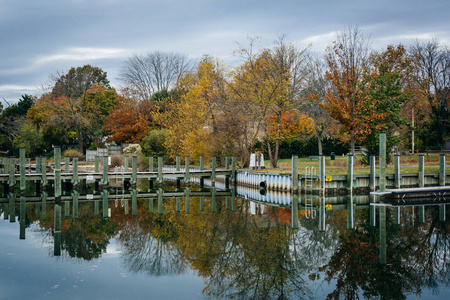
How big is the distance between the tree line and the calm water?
40.5ft

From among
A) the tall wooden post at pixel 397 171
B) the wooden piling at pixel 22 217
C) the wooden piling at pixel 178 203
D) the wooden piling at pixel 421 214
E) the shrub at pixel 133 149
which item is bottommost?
the wooden piling at pixel 22 217

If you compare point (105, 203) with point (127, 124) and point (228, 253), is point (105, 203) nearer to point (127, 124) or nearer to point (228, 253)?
point (228, 253)

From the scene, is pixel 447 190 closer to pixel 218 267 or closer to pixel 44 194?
pixel 218 267

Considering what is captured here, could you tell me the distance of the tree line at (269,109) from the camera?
1228 inches

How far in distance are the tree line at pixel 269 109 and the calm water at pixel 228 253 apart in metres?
12.4

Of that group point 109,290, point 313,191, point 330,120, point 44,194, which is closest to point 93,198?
point 44,194

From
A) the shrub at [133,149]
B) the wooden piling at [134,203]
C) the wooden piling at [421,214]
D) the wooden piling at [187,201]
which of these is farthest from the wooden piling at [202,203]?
the shrub at [133,149]

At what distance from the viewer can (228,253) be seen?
40.2ft

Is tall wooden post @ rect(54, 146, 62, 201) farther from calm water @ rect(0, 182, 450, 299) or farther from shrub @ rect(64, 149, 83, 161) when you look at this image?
shrub @ rect(64, 149, 83, 161)

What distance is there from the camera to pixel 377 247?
1251cm

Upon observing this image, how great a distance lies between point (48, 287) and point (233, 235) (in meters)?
6.39

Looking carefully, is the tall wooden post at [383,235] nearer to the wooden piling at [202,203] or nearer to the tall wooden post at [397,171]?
the tall wooden post at [397,171]

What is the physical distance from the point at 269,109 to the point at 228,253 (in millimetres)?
20677

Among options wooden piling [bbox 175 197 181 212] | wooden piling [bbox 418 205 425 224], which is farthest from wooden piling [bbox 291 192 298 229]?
wooden piling [bbox 175 197 181 212]
